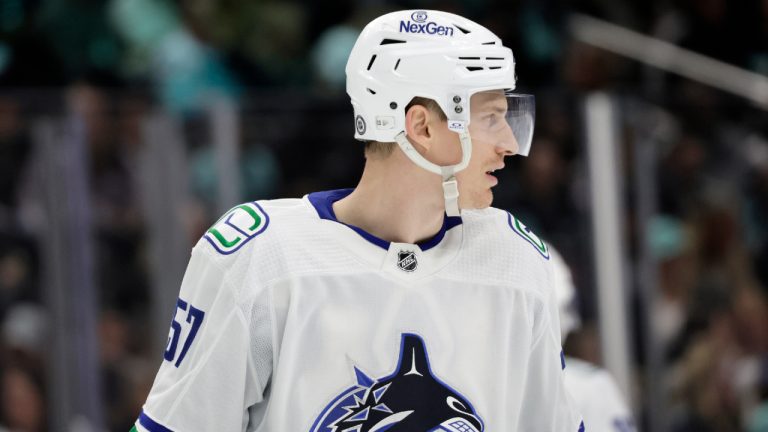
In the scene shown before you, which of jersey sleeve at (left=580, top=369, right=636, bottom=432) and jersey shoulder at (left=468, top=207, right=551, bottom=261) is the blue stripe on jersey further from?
jersey sleeve at (left=580, top=369, right=636, bottom=432)

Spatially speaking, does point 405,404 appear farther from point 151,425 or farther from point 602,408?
point 602,408

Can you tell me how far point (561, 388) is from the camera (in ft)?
7.70

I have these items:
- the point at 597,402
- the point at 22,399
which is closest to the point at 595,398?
the point at 597,402

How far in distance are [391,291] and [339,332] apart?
0.11 meters

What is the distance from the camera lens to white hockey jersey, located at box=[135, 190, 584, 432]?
2.16m

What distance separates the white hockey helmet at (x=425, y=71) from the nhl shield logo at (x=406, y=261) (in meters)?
0.10

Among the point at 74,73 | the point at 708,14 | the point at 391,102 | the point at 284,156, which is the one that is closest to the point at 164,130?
the point at 284,156

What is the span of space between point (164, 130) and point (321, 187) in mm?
532

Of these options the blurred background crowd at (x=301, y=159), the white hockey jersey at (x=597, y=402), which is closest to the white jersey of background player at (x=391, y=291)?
the white hockey jersey at (x=597, y=402)

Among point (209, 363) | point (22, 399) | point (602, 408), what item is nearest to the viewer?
point (209, 363)

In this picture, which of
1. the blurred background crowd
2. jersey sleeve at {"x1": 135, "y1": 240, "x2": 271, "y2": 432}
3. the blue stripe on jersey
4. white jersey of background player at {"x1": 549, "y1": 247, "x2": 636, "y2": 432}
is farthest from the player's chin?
the blurred background crowd

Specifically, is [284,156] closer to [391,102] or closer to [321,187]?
[321,187]

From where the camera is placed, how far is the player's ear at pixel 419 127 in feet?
7.36

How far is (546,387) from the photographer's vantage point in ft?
7.63
